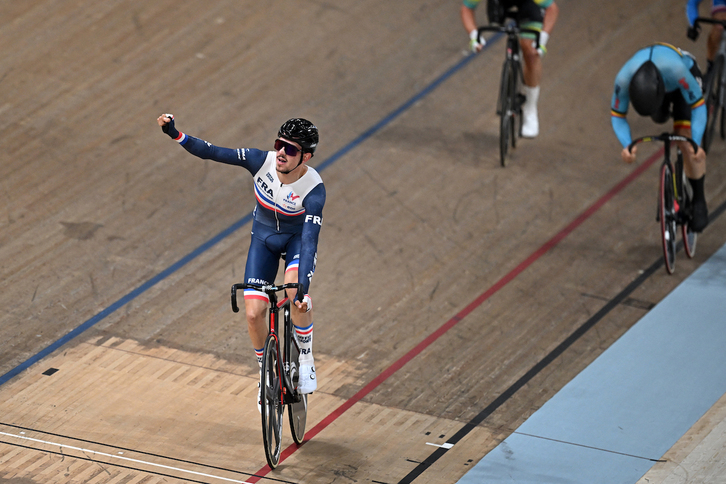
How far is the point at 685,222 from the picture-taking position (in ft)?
20.7

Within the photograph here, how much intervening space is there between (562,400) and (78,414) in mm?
2476

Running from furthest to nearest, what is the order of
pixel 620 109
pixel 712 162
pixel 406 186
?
pixel 712 162 → pixel 406 186 → pixel 620 109

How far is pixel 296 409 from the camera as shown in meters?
4.68

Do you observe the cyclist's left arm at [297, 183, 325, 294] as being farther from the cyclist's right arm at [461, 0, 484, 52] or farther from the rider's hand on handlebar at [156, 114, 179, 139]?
the cyclist's right arm at [461, 0, 484, 52]

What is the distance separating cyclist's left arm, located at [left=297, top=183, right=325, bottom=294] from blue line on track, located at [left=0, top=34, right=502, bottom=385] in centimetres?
188

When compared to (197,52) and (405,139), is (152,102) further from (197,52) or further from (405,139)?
(405,139)

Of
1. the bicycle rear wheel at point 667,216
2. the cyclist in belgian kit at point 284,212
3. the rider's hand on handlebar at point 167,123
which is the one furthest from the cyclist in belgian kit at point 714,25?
the rider's hand on handlebar at point 167,123

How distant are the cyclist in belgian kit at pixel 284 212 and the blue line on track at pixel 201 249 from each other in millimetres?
1447

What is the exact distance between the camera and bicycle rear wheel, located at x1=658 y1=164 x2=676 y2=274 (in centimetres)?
604

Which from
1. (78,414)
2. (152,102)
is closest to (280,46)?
(152,102)

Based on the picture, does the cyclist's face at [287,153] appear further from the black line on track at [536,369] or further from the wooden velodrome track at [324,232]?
the black line on track at [536,369]

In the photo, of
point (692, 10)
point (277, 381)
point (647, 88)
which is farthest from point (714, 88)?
point (277, 381)

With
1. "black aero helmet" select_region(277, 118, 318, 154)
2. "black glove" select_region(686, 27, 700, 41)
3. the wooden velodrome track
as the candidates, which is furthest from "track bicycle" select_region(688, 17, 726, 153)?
"black aero helmet" select_region(277, 118, 318, 154)

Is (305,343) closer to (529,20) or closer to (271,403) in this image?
(271,403)
